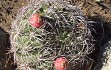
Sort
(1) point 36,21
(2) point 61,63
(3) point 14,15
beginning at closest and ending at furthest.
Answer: (1) point 36,21, (2) point 61,63, (3) point 14,15

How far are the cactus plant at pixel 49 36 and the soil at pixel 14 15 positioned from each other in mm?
363

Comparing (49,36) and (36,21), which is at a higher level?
(36,21)

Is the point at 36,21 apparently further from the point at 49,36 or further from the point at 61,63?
the point at 61,63

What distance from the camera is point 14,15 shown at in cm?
450

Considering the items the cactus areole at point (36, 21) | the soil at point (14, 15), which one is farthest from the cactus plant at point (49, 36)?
the soil at point (14, 15)

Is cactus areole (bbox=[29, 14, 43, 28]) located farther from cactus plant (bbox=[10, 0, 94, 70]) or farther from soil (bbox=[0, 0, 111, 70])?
soil (bbox=[0, 0, 111, 70])

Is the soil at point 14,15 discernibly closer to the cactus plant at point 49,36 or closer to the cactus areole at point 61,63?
the cactus plant at point 49,36

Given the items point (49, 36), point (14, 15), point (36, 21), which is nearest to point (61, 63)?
point (49, 36)

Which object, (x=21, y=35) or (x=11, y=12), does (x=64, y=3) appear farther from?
(x=11, y=12)

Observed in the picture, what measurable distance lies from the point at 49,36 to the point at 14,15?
1245 millimetres

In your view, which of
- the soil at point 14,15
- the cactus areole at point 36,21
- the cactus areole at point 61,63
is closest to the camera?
the cactus areole at point 36,21

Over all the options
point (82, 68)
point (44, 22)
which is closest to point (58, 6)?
point (44, 22)

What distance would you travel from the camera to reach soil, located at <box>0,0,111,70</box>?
4012 mm

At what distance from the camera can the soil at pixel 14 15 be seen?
4.01 m
